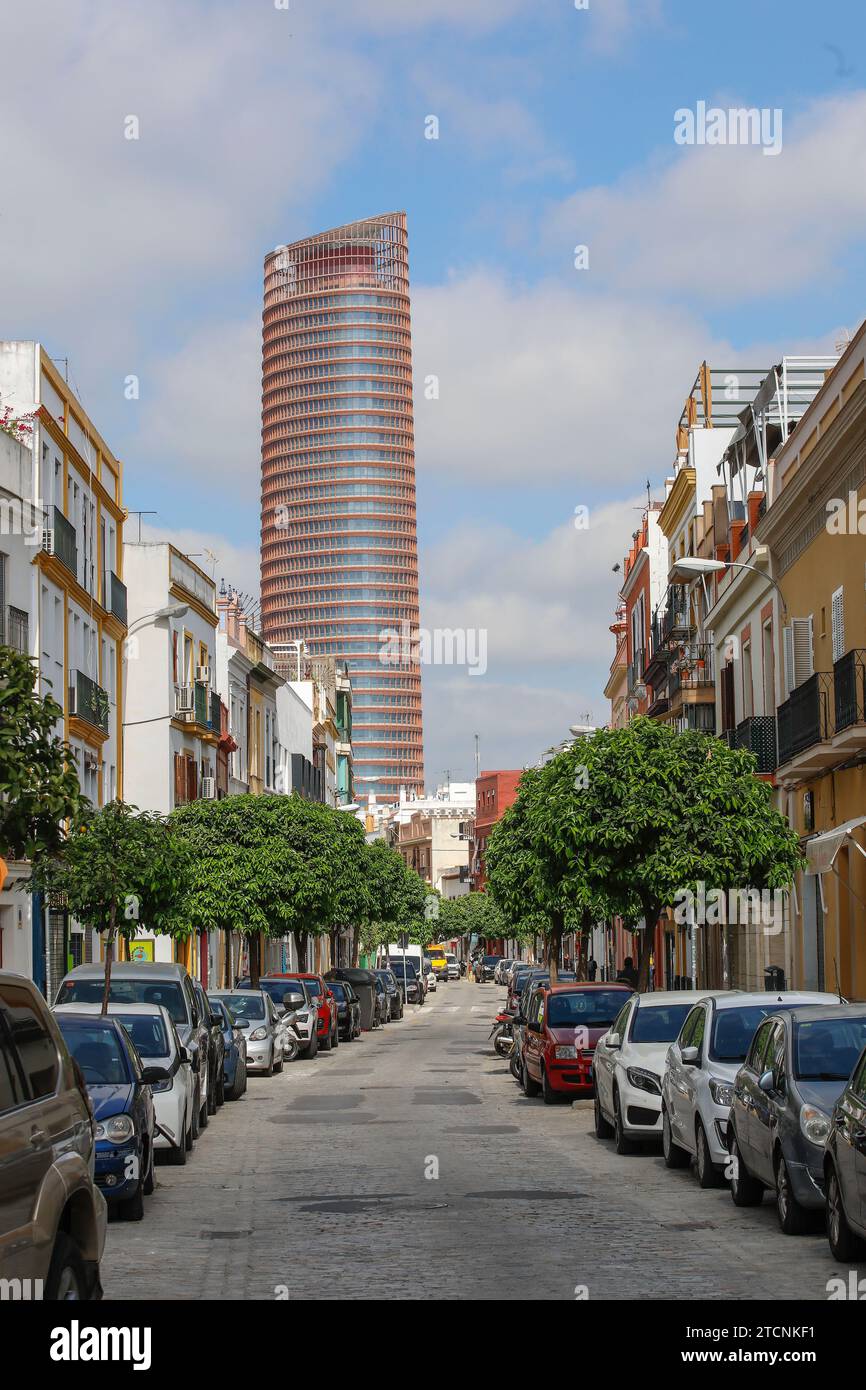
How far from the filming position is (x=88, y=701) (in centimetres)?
3928

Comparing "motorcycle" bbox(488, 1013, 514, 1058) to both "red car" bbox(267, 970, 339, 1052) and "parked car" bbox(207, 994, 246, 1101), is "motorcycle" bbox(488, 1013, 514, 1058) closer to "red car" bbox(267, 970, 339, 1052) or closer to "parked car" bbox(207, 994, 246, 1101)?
"red car" bbox(267, 970, 339, 1052)

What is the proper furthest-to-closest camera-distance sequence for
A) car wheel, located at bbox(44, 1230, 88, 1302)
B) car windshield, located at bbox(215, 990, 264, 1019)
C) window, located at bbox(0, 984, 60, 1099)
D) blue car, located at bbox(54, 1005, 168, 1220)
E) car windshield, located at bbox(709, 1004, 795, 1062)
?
car windshield, located at bbox(215, 990, 264, 1019), car windshield, located at bbox(709, 1004, 795, 1062), blue car, located at bbox(54, 1005, 168, 1220), window, located at bbox(0, 984, 60, 1099), car wheel, located at bbox(44, 1230, 88, 1302)

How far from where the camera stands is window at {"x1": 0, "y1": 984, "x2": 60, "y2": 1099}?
24.1ft

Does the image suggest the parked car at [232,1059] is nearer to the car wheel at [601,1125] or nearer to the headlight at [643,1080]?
the car wheel at [601,1125]

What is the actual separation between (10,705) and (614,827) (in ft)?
52.5

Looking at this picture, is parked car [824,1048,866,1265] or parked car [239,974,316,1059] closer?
parked car [824,1048,866,1265]

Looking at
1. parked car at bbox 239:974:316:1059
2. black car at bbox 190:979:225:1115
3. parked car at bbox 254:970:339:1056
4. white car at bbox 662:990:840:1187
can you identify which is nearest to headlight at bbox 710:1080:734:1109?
white car at bbox 662:990:840:1187

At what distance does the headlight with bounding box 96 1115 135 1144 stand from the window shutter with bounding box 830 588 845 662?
18339mm

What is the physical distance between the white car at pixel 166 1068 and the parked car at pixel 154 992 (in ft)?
10.1

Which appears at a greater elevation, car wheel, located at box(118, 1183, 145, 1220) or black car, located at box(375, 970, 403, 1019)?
car wheel, located at box(118, 1183, 145, 1220)

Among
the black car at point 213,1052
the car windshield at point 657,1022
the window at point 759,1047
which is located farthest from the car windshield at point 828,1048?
the black car at point 213,1052

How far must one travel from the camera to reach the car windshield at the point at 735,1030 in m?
15.8
